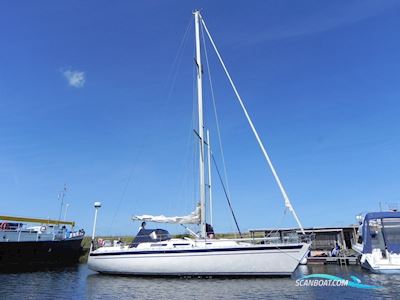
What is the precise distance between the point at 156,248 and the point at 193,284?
431 cm

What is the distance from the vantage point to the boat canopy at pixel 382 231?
96.4 feet

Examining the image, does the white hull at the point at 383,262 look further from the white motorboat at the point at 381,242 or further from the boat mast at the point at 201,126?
the boat mast at the point at 201,126

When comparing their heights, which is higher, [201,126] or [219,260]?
[201,126]

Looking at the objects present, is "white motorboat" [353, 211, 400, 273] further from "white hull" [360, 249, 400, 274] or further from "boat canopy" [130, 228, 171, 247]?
"boat canopy" [130, 228, 171, 247]

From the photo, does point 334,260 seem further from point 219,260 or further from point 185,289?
point 185,289

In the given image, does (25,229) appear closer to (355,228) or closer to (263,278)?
(263,278)

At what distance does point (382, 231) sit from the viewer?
98.6ft

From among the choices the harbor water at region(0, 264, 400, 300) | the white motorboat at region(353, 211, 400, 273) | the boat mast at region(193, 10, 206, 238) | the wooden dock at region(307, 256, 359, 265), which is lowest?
the harbor water at region(0, 264, 400, 300)

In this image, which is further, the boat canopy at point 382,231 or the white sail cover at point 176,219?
the boat canopy at point 382,231

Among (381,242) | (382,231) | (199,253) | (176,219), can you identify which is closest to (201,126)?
(176,219)

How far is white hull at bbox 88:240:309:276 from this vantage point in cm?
2108

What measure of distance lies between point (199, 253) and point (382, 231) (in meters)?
18.6

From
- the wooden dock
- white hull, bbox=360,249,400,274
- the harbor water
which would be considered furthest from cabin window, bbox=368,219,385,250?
the harbor water

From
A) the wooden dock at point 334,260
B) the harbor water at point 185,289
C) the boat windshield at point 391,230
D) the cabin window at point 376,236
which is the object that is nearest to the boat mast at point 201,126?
the harbor water at point 185,289
